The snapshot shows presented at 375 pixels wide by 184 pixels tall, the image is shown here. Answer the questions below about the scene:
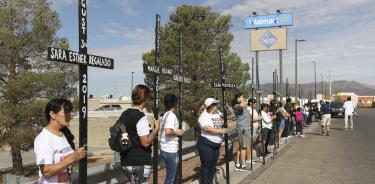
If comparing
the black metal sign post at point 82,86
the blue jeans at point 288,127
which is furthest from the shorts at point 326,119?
the black metal sign post at point 82,86

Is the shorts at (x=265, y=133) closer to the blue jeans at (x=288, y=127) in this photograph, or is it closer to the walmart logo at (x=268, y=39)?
the blue jeans at (x=288, y=127)

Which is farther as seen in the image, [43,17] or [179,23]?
[179,23]

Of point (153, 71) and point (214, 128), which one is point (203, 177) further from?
point (153, 71)

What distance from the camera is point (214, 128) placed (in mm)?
7504

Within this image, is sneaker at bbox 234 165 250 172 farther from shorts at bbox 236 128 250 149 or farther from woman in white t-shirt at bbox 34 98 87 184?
woman in white t-shirt at bbox 34 98 87 184

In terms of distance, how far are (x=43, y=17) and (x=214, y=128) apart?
44.8 ft

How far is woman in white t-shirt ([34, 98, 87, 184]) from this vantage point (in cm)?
367

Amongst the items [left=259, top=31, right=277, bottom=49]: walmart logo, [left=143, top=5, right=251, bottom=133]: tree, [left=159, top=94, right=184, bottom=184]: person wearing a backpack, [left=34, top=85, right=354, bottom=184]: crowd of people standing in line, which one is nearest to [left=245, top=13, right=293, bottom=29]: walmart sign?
[left=259, top=31, right=277, bottom=49]: walmart logo

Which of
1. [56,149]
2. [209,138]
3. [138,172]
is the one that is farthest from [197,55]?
[56,149]

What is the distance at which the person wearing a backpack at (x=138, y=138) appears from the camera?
4.88m

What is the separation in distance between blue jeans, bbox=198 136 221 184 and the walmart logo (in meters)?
27.3

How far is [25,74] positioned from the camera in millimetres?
17984

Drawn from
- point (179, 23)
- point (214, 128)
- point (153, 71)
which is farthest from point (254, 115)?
point (179, 23)

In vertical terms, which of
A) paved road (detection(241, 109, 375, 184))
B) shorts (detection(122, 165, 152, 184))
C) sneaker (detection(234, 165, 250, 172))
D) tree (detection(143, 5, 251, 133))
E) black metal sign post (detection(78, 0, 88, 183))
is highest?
tree (detection(143, 5, 251, 133))
